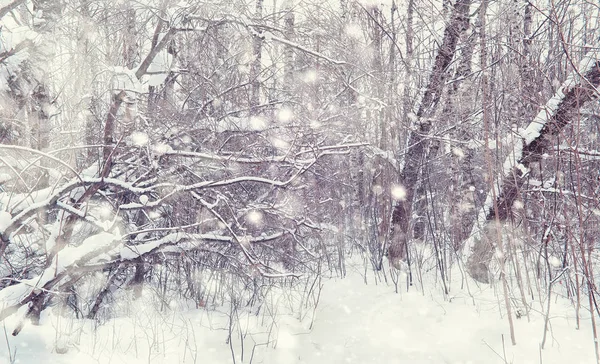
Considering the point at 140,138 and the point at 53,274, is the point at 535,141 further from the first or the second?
the point at 53,274

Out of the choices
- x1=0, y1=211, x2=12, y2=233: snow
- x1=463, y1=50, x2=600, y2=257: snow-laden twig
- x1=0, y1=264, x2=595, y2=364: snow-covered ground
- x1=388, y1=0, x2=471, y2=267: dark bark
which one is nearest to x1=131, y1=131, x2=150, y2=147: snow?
x1=0, y1=211, x2=12, y2=233: snow

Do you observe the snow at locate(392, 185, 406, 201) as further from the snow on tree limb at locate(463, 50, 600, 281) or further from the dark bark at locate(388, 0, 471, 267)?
the snow on tree limb at locate(463, 50, 600, 281)

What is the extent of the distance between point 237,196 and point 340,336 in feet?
6.54

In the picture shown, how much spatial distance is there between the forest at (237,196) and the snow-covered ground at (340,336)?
0.02 meters

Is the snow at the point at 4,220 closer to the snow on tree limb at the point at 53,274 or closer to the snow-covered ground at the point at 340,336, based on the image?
the snow on tree limb at the point at 53,274

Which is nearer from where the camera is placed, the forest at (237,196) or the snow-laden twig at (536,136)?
the forest at (237,196)

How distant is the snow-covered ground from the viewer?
121 inches

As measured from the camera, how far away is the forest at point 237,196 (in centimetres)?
324

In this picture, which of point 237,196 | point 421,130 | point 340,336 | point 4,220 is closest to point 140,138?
point 4,220

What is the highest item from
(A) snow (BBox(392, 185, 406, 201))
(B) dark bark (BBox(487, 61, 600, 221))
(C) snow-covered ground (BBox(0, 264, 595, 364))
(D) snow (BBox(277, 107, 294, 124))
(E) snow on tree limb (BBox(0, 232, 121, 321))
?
(D) snow (BBox(277, 107, 294, 124))

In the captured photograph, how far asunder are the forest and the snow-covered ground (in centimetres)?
2

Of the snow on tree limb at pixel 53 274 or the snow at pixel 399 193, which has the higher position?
the snow at pixel 399 193

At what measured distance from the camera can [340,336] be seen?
12.2ft

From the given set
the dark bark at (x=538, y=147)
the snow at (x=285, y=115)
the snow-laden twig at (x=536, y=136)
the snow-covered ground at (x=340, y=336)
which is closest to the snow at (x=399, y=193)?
the snow-laden twig at (x=536, y=136)
